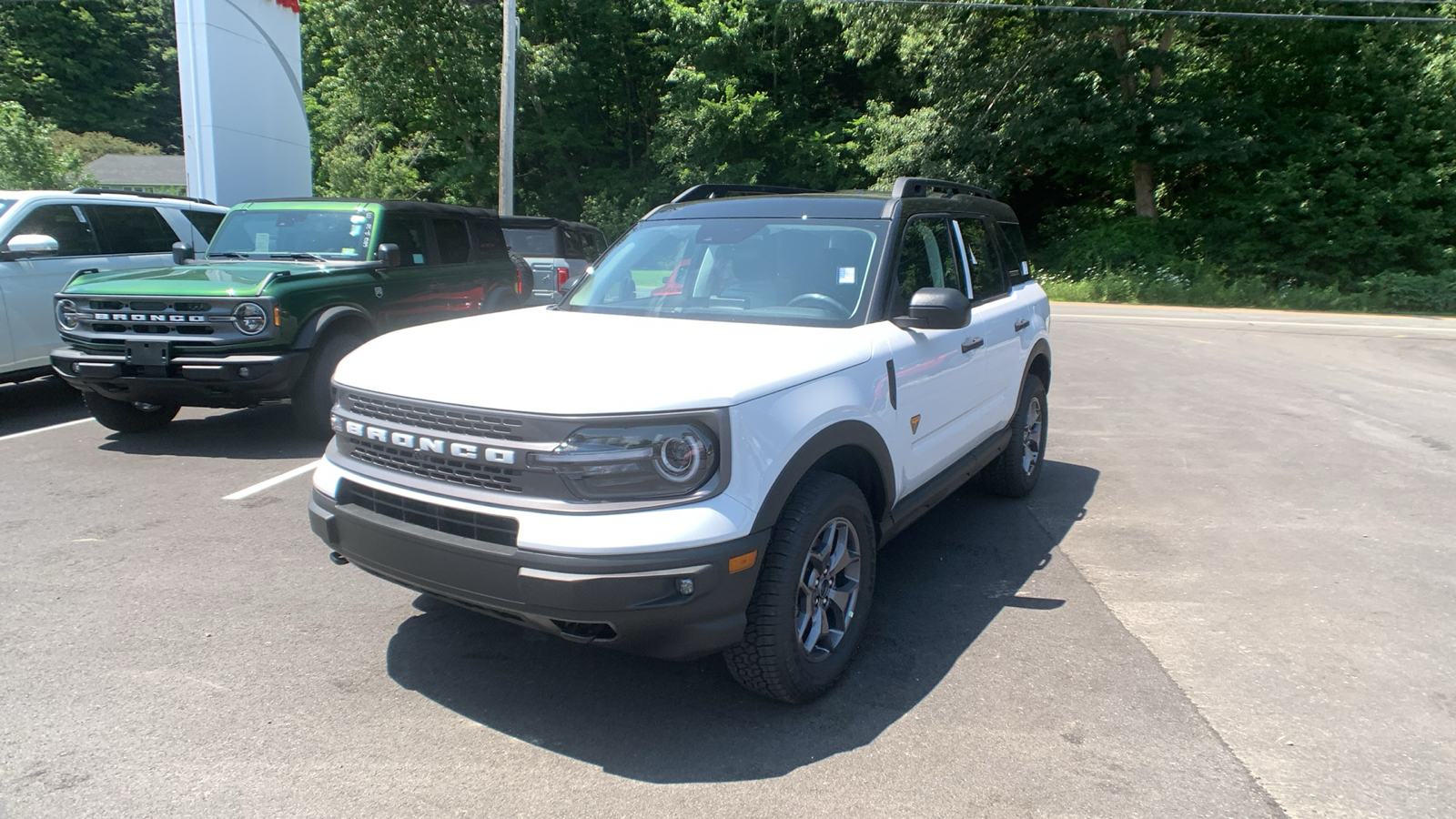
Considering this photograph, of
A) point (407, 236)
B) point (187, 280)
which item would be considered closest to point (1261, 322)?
point (407, 236)

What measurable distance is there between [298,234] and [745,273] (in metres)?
5.21

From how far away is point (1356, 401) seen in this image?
401 inches

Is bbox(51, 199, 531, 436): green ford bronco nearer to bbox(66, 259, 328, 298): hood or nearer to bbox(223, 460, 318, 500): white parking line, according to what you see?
bbox(66, 259, 328, 298): hood

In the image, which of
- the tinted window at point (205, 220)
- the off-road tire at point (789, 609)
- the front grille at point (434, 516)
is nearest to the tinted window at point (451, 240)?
the tinted window at point (205, 220)

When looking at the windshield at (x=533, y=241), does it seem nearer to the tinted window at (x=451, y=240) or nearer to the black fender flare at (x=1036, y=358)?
the tinted window at (x=451, y=240)

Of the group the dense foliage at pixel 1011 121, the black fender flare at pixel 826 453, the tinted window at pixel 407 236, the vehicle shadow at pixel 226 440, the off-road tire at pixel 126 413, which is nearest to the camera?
the black fender flare at pixel 826 453

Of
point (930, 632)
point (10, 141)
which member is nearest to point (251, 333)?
point (930, 632)

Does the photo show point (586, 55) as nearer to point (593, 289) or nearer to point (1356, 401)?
point (1356, 401)

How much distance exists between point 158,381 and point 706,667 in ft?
15.8

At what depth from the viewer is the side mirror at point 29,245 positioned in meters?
7.41

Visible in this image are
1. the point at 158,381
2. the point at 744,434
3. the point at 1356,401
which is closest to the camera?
the point at 744,434

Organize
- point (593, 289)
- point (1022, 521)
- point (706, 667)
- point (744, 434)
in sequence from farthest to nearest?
point (1022, 521) → point (593, 289) → point (706, 667) → point (744, 434)

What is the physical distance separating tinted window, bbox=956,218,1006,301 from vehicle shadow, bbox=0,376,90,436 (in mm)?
7243

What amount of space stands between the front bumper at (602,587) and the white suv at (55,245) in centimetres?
614
